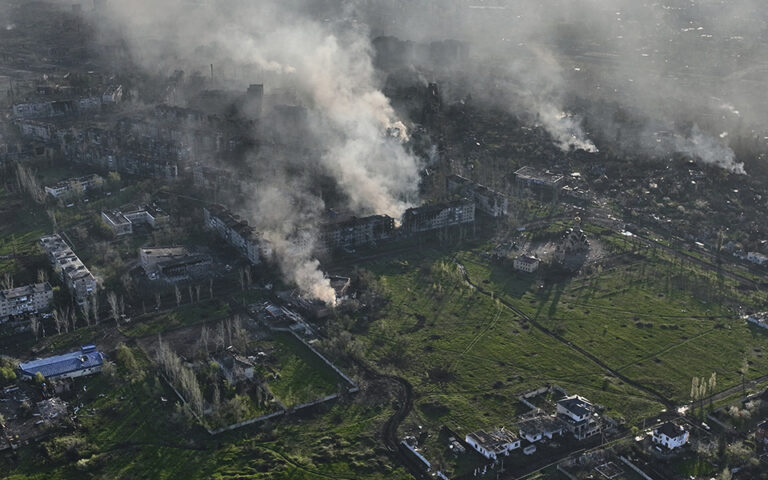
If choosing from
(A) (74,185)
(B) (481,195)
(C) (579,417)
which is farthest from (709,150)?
(A) (74,185)

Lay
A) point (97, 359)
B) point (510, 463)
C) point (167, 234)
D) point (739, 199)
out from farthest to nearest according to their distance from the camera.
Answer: point (739, 199) < point (167, 234) < point (97, 359) < point (510, 463)

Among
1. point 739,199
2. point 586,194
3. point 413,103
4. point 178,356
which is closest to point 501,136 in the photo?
point 413,103

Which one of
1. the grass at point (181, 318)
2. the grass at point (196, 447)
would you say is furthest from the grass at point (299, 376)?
the grass at point (181, 318)

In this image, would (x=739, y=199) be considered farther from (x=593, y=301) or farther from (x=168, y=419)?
(x=168, y=419)

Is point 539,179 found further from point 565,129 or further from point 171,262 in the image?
point 171,262

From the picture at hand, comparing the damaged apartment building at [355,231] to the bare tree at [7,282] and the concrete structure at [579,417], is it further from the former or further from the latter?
the concrete structure at [579,417]
